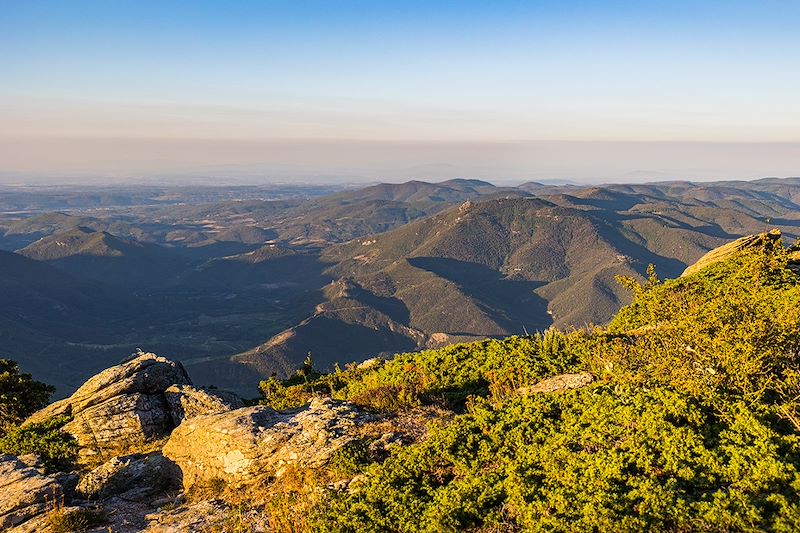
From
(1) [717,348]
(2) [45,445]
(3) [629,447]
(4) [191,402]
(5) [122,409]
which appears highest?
(1) [717,348]

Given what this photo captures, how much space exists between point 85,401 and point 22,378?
16.5 m

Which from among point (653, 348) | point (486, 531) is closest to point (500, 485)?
point (486, 531)

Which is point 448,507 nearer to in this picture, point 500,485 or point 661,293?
point 500,485

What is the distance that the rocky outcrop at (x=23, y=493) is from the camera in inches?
560

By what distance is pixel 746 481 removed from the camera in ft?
34.6

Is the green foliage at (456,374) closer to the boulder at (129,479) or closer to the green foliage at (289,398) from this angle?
the green foliage at (289,398)

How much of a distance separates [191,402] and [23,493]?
1002 centimetres

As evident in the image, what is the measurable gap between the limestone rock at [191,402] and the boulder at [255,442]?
23.0 feet

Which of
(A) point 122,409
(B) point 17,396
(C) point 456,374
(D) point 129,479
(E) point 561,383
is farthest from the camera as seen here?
(B) point 17,396

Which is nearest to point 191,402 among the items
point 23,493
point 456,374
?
point 23,493

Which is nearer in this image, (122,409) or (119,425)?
(119,425)

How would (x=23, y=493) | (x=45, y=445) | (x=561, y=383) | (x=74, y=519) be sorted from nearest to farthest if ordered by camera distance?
(x=74, y=519) → (x=23, y=493) → (x=561, y=383) → (x=45, y=445)

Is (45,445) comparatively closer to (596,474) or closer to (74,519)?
(74,519)

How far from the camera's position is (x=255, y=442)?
15.5 metres
